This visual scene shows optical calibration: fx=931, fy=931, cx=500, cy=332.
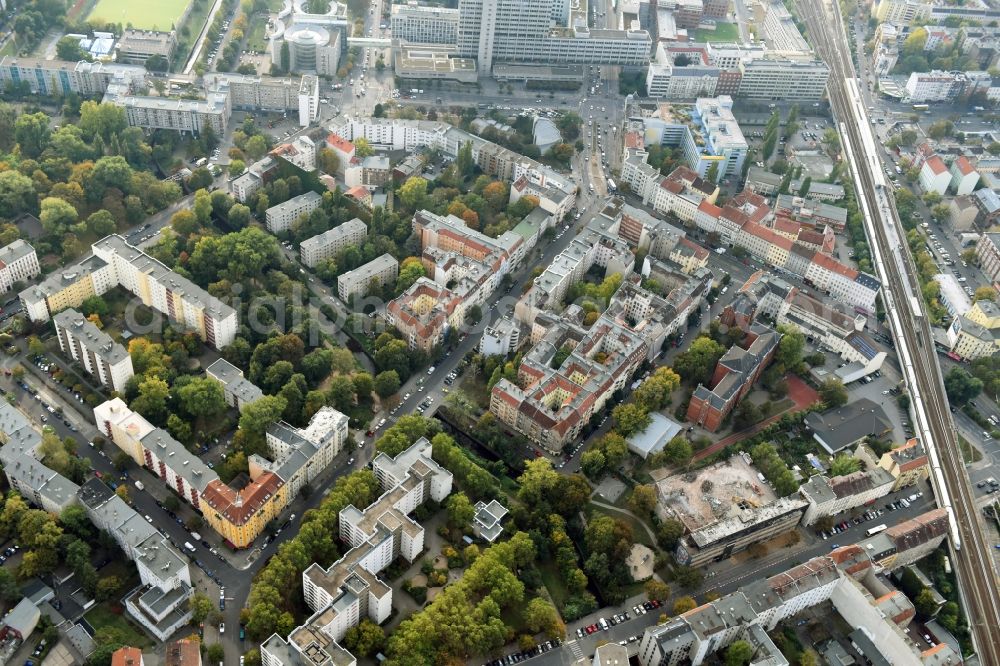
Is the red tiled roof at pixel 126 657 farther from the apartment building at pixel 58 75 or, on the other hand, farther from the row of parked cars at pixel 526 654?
the apartment building at pixel 58 75

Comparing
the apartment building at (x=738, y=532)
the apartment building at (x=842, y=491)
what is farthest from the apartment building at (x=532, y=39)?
the apartment building at (x=738, y=532)

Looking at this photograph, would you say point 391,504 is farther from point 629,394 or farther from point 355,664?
point 629,394

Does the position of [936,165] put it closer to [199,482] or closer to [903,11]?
[903,11]

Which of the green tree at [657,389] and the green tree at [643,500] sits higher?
the green tree at [657,389]

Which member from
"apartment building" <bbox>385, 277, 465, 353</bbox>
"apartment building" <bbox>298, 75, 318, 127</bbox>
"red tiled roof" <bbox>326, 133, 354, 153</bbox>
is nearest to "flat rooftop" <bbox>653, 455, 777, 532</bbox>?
"apartment building" <bbox>385, 277, 465, 353</bbox>

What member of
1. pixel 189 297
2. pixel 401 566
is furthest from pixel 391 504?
pixel 189 297

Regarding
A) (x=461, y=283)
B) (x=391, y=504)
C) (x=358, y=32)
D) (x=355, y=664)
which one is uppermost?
(x=358, y=32)
